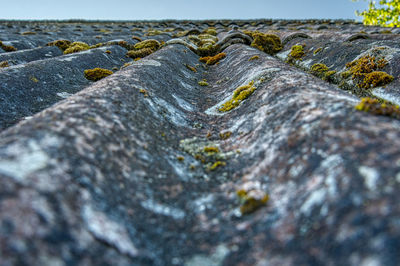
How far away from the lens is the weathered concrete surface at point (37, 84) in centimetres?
504

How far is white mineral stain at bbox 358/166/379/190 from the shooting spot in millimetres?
1868

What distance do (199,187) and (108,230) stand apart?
1164 millimetres

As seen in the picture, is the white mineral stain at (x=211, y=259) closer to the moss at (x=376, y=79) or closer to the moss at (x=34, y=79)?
the moss at (x=376, y=79)

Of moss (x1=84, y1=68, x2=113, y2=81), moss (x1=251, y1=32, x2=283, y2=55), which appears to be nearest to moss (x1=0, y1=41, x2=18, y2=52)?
moss (x1=84, y1=68, x2=113, y2=81)

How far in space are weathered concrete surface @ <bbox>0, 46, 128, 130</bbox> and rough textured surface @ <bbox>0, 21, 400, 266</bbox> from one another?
2363mm

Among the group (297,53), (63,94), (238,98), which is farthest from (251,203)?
(297,53)

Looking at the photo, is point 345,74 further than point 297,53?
No

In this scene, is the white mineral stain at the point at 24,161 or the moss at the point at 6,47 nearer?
the white mineral stain at the point at 24,161

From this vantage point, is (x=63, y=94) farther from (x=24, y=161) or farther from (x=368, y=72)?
(x=368, y=72)

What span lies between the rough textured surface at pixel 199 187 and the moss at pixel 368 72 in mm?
2849

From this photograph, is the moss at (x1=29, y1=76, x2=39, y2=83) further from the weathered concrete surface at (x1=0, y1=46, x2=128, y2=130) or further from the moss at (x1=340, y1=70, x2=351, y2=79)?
the moss at (x1=340, y1=70, x2=351, y2=79)

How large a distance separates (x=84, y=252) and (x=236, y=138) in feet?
8.51

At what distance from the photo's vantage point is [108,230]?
1.94 metres

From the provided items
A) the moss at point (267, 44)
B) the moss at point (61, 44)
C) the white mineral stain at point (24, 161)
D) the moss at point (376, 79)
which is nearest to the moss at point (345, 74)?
the moss at point (376, 79)
